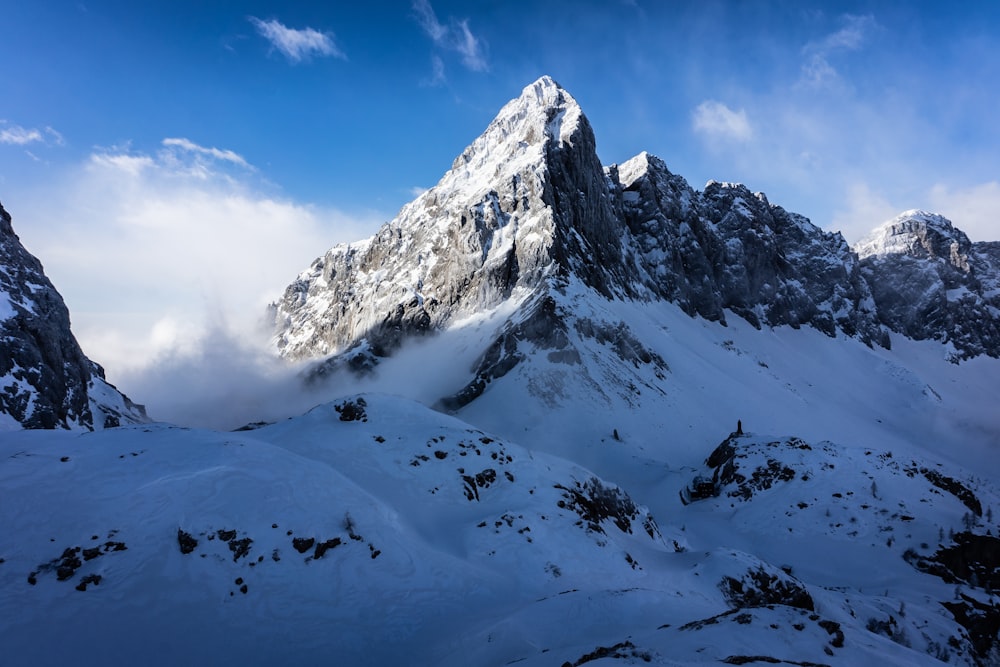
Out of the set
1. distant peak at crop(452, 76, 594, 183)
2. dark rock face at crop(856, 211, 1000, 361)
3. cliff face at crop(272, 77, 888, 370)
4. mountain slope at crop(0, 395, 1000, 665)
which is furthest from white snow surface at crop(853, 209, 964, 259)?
mountain slope at crop(0, 395, 1000, 665)

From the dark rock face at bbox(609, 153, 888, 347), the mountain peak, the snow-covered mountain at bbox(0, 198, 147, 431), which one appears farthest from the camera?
the mountain peak

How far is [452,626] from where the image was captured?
13.1 m

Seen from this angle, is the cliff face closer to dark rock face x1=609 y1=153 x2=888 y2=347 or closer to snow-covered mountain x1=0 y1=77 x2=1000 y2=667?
dark rock face x1=609 y1=153 x2=888 y2=347

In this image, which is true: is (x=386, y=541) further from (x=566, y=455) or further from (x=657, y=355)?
(x=657, y=355)

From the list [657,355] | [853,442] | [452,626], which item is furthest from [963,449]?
[452,626]

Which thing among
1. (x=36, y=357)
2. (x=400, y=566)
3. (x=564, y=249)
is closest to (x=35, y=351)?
(x=36, y=357)

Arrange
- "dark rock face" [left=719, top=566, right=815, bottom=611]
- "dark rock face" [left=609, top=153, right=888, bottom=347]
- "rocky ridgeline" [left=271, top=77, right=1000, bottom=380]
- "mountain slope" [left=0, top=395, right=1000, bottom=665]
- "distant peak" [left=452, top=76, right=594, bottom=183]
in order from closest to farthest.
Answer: "mountain slope" [left=0, top=395, right=1000, bottom=665] → "dark rock face" [left=719, top=566, right=815, bottom=611] → "rocky ridgeline" [left=271, top=77, right=1000, bottom=380] → "distant peak" [left=452, top=76, right=594, bottom=183] → "dark rock face" [left=609, top=153, right=888, bottom=347]

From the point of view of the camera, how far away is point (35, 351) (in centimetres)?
4584

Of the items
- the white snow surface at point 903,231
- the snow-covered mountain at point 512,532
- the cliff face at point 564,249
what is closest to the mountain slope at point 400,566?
the snow-covered mountain at point 512,532

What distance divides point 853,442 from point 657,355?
28.2 meters

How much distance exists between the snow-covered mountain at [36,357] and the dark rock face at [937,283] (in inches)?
6794

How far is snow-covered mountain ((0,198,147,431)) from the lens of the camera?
4266cm

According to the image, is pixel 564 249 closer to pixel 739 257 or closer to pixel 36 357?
pixel 36 357

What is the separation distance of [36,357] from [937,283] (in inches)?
7395
